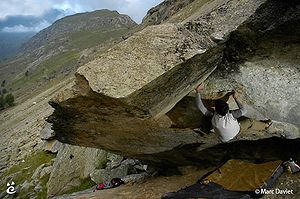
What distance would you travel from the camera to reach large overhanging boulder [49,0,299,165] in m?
15.2

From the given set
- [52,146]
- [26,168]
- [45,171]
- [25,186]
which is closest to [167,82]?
[45,171]

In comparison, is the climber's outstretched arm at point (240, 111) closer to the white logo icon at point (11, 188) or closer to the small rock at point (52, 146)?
the white logo icon at point (11, 188)

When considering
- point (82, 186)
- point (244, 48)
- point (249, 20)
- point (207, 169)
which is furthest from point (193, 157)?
point (82, 186)

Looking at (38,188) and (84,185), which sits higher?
(84,185)

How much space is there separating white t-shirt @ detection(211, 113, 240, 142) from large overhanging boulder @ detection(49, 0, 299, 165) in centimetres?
176

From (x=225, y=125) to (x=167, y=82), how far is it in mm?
3445

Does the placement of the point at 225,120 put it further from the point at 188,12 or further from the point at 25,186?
the point at 25,186

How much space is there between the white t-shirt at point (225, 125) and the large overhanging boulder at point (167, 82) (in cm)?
176

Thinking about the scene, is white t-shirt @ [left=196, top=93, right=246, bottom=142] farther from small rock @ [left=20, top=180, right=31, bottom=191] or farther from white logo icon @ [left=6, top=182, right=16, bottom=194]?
white logo icon @ [left=6, top=182, right=16, bottom=194]

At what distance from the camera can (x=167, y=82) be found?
15.9 meters

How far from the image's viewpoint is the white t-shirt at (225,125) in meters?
16.9

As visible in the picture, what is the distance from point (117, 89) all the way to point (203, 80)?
5.59m

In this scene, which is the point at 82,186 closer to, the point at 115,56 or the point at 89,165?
the point at 89,165

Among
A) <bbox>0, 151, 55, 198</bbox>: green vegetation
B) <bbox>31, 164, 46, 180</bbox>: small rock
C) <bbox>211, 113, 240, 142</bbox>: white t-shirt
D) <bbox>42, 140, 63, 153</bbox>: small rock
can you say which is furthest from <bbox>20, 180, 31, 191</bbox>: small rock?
<bbox>211, 113, 240, 142</bbox>: white t-shirt
